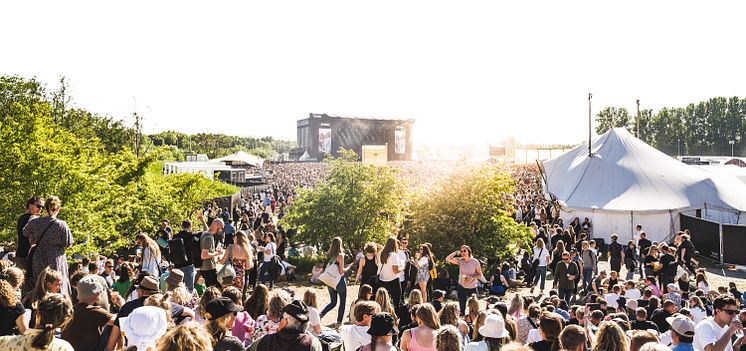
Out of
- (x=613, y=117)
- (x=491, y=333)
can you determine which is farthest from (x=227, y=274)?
(x=613, y=117)

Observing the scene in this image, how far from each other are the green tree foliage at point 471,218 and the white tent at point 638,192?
26.4 ft

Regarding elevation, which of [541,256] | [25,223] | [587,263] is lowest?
[587,263]

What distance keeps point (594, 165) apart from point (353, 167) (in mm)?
12929

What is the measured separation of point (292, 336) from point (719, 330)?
4.86 m

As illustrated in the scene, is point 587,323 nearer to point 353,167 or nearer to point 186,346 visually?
point 186,346

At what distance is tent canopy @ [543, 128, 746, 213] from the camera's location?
74.9 ft

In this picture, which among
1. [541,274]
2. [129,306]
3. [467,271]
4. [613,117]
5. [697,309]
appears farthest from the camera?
[613,117]

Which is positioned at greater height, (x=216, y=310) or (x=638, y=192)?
(x=638, y=192)

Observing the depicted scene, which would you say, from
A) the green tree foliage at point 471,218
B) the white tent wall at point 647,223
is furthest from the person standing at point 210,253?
the white tent wall at point 647,223

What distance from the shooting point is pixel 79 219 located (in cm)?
1305

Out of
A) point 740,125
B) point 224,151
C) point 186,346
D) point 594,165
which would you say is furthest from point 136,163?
point 740,125

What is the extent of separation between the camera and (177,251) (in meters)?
9.51

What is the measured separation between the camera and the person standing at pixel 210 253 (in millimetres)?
9500

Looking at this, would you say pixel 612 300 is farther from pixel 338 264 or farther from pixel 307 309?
pixel 307 309
